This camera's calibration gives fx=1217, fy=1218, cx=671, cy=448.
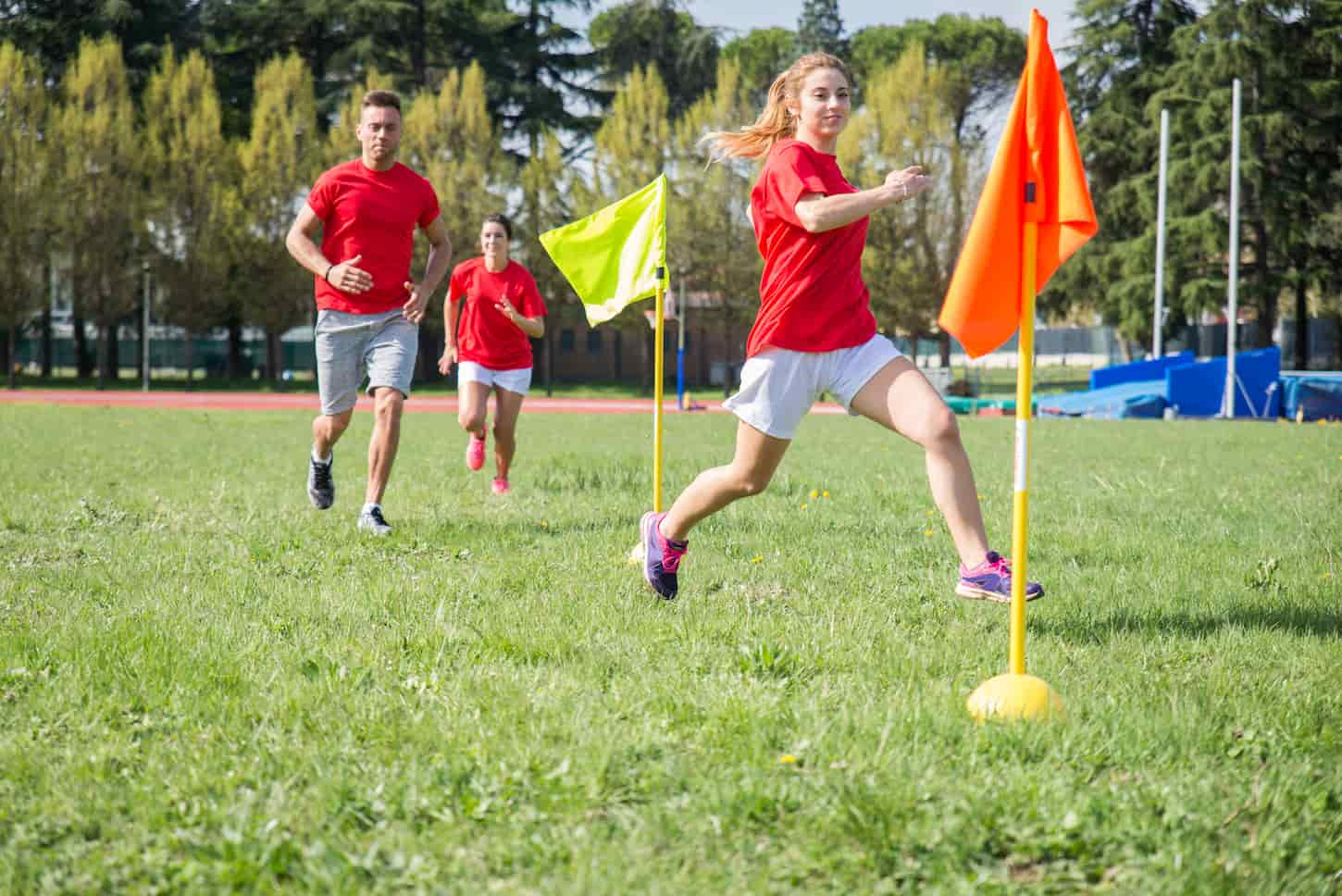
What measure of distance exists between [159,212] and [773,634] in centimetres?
4029

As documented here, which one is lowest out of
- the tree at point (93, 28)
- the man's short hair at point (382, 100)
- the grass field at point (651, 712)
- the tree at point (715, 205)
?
the grass field at point (651, 712)

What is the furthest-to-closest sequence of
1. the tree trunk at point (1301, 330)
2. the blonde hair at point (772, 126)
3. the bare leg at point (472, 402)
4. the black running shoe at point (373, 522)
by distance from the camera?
the tree trunk at point (1301, 330) < the bare leg at point (472, 402) < the black running shoe at point (373, 522) < the blonde hair at point (772, 126)

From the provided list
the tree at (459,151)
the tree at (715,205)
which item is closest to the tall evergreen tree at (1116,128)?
the tree at (715,205)

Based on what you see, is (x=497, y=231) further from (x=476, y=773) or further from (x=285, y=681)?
(x=476, y=773)

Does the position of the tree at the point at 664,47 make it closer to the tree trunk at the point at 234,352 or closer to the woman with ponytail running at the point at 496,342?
the tree trunk at the point at 234,352

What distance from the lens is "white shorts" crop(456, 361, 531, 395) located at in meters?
9.20

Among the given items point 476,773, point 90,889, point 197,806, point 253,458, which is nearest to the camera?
point 90,889

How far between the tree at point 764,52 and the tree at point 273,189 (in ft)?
63.8

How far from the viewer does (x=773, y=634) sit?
429cm

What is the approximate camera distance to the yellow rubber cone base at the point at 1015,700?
3.25 metres

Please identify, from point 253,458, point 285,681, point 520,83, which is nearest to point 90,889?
point 285,681

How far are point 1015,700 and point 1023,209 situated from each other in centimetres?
135

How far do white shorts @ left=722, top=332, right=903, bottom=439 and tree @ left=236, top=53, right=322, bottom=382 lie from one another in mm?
37541

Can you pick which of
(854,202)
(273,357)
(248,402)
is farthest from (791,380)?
(273,357)
